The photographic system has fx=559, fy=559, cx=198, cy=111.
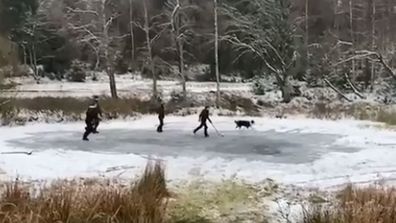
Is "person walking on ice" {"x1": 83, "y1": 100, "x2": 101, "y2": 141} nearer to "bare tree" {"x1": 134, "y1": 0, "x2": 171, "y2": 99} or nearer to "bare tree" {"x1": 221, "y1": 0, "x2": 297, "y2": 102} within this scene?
"bare tree" {"x1": 134, "y1": 0, "x2": 171, "y2": 99}

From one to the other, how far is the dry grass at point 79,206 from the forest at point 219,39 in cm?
1870

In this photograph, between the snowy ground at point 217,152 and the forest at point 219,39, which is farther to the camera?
the forest at point 219,39

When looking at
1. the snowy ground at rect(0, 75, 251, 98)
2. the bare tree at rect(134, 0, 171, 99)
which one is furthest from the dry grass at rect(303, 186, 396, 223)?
the snowy ground at rect(0, 75, 251, 98)

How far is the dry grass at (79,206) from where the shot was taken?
6.15 metres

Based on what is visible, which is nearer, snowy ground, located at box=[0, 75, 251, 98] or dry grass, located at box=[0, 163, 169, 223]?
dry grass, located at box=[0, 163, 169, 223]

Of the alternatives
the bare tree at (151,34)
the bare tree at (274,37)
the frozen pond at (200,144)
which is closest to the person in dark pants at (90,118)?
the frozen pond at (200,144)

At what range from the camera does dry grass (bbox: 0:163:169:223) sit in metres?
6.15

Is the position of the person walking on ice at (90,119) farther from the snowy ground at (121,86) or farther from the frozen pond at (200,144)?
the snowy ground at (121,86)

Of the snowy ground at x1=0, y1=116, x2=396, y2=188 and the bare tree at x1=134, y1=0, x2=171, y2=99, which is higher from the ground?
the bare tree at x1=134, y1=0, x2=171, y2=99

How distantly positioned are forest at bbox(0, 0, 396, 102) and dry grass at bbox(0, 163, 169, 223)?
18.7 meters

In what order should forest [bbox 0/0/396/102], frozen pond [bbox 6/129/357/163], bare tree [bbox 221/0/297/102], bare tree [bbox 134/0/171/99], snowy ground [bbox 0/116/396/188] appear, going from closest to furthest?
1. snowy ground [bbox 0/116/396/188]
2. frozen pond [bbox 6/129/357/163]
3. bare tree [bbox 134/0/171/99]
4. bare tree [bbox 221/0/297/102]
5. forest [bbox 0/0/396/102]

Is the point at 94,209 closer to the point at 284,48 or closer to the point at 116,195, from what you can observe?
the point at 116,195

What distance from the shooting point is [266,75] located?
33.5 m

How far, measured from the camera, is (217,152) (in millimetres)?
12883
